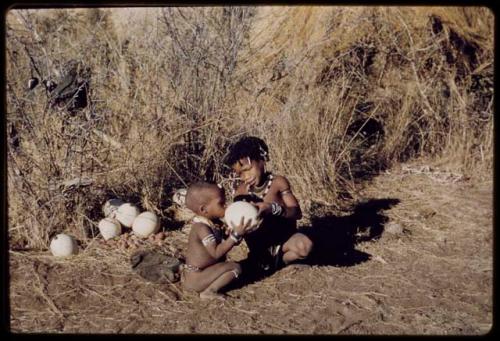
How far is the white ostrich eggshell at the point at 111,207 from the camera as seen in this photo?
4.46 meters

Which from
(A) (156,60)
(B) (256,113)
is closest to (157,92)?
(A) (156,60)

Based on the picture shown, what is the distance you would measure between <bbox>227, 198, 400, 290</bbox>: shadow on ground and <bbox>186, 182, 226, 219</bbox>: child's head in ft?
1.79

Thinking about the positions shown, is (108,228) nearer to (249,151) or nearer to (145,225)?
(145,225)

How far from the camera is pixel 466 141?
5.89m

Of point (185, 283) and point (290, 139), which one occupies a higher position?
point (290, 139)

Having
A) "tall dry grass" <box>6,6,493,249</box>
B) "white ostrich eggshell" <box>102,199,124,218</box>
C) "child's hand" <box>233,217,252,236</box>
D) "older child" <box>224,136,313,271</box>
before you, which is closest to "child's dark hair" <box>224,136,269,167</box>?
"older child" <box>224,136,313,271</box>

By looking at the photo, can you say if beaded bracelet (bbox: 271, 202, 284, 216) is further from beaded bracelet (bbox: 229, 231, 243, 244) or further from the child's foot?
the child's foot

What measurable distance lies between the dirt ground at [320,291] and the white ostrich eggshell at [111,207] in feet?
1.11

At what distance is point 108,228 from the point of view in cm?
431

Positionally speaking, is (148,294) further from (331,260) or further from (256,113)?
(256,113)

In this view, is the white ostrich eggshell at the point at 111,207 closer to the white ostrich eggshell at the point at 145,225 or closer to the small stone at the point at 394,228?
the white ostrich eggshell at the point at 145,225

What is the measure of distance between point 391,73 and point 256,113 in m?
1.96

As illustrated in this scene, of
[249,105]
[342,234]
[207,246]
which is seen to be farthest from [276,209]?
[249,105]

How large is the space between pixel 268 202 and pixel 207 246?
48 centimetres
